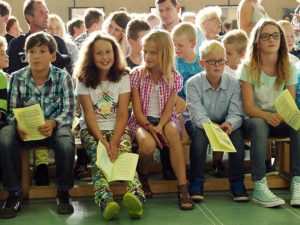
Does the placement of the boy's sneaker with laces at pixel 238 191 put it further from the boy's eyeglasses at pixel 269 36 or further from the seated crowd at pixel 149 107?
the boy's eyeglasses at pixel 269 36

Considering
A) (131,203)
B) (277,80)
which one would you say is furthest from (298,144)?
(131,203)

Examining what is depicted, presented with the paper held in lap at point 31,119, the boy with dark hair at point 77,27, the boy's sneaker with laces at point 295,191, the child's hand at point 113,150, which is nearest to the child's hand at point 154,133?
the child's hand at point 113,150

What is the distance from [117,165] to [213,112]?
818mm

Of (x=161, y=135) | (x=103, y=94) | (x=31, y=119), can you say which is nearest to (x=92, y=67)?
(x=103, y=94)

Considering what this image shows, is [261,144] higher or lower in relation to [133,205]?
higher

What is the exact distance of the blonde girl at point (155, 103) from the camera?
3203 mm

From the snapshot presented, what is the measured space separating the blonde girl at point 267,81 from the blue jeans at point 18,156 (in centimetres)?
118

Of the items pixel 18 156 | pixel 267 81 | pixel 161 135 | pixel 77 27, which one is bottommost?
pixel 18 156

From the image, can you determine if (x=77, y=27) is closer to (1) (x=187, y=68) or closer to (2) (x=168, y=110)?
(1) (x=187, y=68)

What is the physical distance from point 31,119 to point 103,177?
1.91 ft

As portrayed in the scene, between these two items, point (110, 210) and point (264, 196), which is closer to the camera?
point (110, 210)

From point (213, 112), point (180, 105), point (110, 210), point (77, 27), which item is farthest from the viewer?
point (77, 27)

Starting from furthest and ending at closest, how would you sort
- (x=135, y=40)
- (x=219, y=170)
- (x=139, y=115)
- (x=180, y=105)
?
(x=135, y=40), (x=219, y=170), (x=180, y=105), (x=139, y=115)

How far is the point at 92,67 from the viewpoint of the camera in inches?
130
